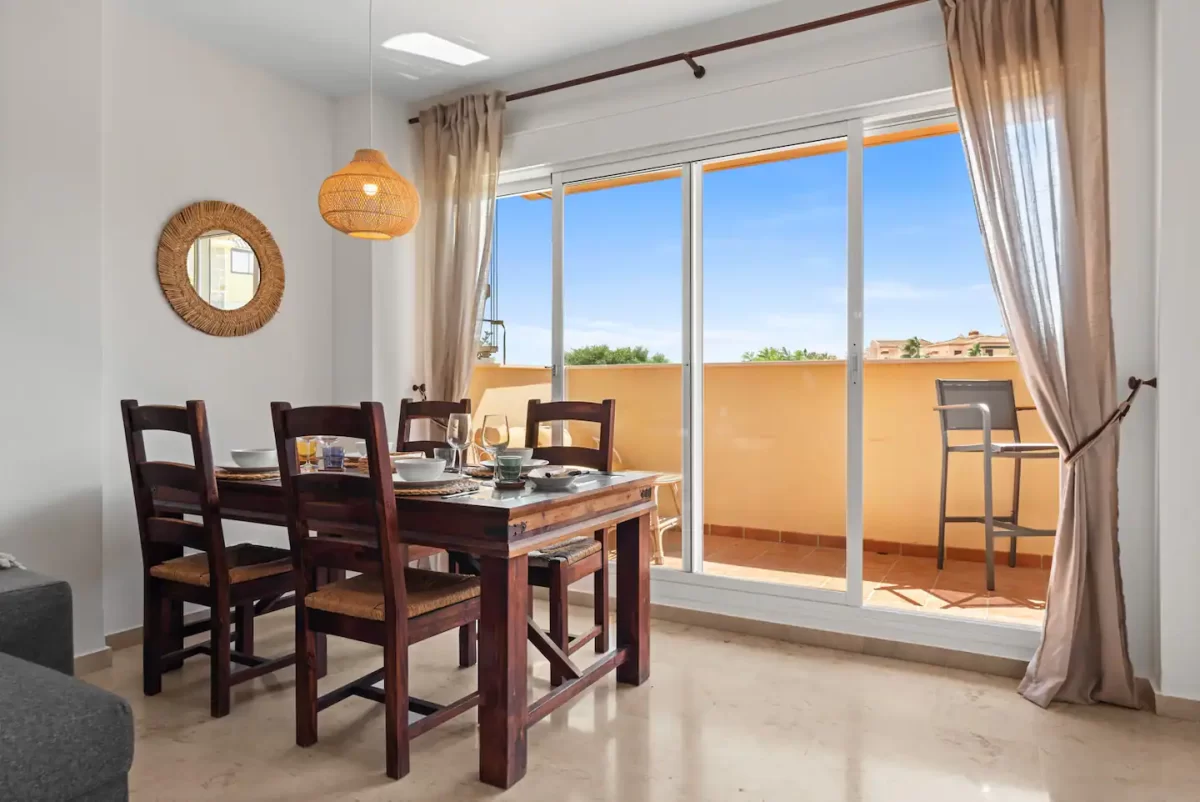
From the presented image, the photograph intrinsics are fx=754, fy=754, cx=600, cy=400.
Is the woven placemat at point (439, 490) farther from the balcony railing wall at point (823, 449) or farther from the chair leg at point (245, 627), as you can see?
the balcony railing wall at point (823, 449)

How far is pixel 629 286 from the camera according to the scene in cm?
375

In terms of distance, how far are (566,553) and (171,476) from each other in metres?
1.35

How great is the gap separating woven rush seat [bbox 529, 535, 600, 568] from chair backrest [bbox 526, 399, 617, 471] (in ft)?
0.96

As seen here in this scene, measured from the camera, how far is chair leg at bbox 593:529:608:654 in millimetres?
2863

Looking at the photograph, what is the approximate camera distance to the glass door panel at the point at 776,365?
127 inches

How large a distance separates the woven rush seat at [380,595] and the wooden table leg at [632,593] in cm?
63

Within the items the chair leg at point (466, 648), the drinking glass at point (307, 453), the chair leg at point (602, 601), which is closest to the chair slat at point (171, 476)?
the drinking glass at point (307, 453)

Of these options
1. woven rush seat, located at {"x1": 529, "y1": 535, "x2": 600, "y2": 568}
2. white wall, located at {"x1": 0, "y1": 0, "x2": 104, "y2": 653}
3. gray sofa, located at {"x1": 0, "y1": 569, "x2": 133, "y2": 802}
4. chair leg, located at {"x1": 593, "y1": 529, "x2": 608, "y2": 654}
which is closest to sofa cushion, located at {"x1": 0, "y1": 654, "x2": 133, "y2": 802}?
gray sofa, located at {"x1": 0, "y1": 569, "x2": 133, "y2": 802}

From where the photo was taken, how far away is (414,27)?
3385mm

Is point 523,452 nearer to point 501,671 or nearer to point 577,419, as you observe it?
point 577,419

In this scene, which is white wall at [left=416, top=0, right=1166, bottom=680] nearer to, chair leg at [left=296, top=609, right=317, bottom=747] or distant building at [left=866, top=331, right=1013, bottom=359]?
distant building at [left=866, top=331, right=1013, bottom=359]

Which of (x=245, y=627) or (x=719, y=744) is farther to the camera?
(x=245, y=627)

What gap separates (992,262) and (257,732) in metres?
2.94

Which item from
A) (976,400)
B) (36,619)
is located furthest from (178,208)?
(976,400)
